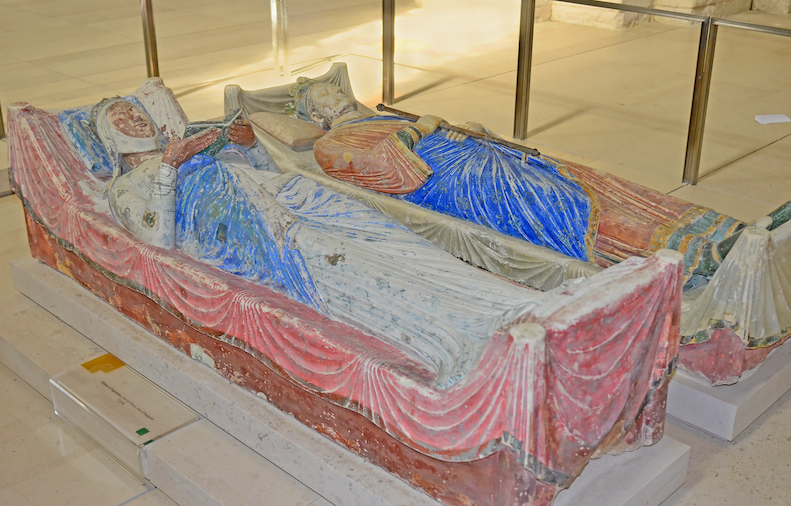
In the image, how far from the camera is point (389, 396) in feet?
8.14

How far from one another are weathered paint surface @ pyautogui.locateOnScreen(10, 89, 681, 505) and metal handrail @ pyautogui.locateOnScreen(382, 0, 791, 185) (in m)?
3.12

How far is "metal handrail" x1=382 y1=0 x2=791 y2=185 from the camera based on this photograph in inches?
199

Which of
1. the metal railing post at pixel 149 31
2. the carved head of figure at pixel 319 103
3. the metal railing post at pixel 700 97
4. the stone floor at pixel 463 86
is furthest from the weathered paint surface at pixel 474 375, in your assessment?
the metal railing post at pixel 149 31

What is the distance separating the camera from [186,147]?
3256 millimetres

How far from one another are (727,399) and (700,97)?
267cm

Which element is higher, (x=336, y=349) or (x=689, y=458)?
(x=336, y=349)

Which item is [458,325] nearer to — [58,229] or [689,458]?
[689,458]

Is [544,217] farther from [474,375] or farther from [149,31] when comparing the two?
[149,31]

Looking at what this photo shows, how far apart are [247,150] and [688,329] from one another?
192 centimetres

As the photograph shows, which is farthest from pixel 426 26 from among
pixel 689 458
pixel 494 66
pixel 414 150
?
pixel 689 458

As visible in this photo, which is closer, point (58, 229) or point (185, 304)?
point (185, 304)

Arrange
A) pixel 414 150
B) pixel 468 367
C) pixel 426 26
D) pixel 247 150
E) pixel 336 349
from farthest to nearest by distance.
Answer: pixel 426 26
pixel 414 150
pixel 247 150
pixel 336 349
pixel 468 367

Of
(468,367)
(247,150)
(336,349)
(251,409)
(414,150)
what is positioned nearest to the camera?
(468,367)

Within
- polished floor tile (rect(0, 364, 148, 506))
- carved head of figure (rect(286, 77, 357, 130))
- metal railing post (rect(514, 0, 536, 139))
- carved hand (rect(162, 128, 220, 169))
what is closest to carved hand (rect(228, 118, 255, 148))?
carved hand (rect(162, 128, 220, 169))
